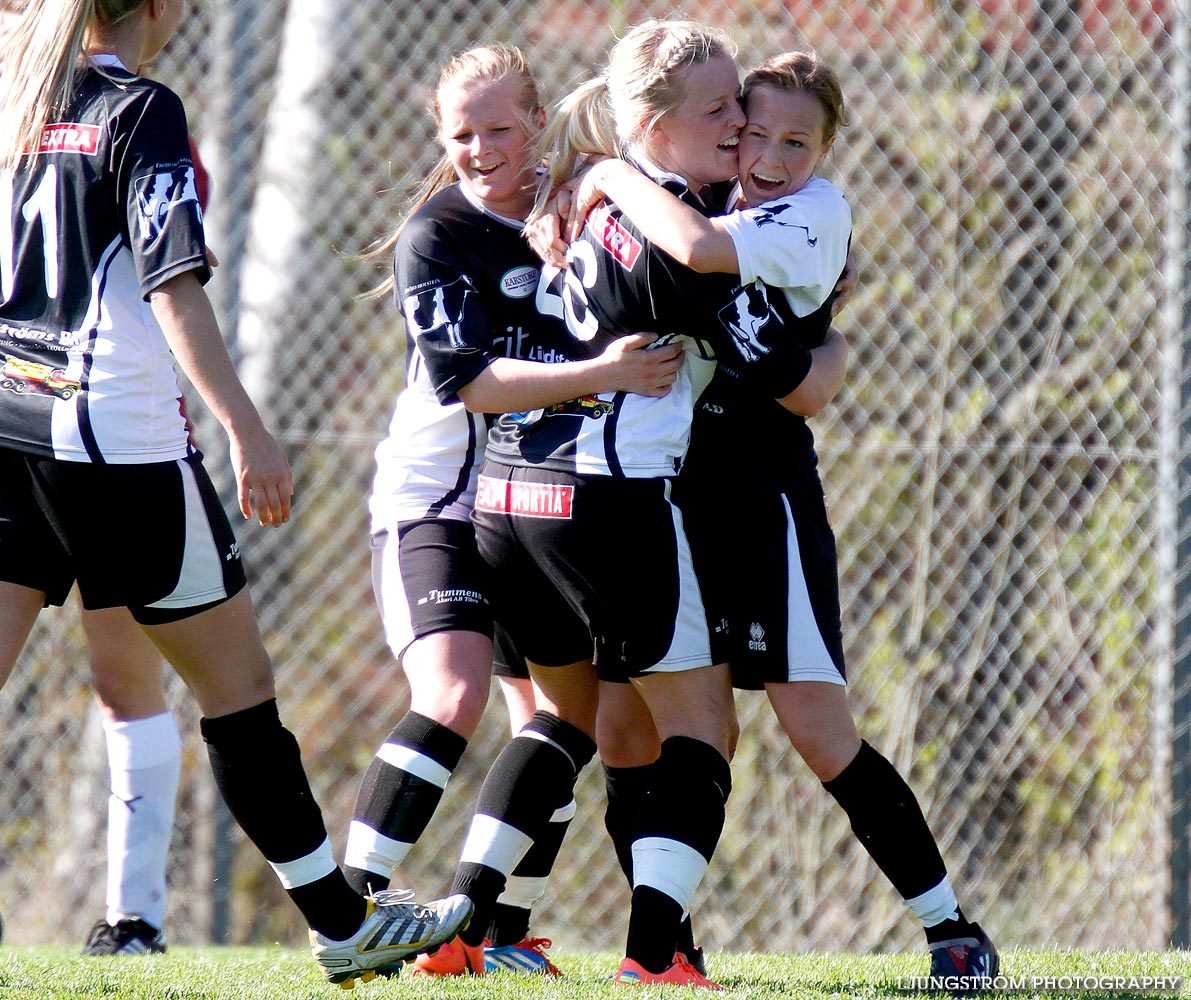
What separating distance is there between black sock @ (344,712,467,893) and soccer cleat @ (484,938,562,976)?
13.9 inches

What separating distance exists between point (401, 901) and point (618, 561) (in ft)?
2.35

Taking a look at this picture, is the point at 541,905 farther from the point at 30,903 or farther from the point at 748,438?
the point at 748,438

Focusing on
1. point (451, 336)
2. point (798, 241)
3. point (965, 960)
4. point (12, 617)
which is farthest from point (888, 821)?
point (12, 617)

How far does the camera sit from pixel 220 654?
2.27m

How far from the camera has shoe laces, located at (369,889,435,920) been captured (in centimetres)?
238

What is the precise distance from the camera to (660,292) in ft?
7.47

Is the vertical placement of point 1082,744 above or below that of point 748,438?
below

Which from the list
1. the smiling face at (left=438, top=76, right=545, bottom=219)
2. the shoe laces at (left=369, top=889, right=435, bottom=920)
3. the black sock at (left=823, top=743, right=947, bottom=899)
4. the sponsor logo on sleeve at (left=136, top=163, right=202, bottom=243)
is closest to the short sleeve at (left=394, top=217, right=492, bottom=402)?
the smiling face at (left=438, top=76, right=545, bottom=219)

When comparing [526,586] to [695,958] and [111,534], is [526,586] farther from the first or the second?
[695,958]

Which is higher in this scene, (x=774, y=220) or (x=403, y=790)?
(x=774, y=220)

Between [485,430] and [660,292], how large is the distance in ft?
1.80

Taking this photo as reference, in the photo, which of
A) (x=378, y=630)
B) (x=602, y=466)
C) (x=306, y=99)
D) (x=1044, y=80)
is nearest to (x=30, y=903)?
(x=378, y=630)

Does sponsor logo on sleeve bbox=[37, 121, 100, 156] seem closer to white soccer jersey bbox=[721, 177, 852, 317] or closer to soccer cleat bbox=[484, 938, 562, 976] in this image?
white soccer jersey bbox=[721, 177, 852, 317]

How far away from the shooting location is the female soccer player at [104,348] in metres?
2.10
